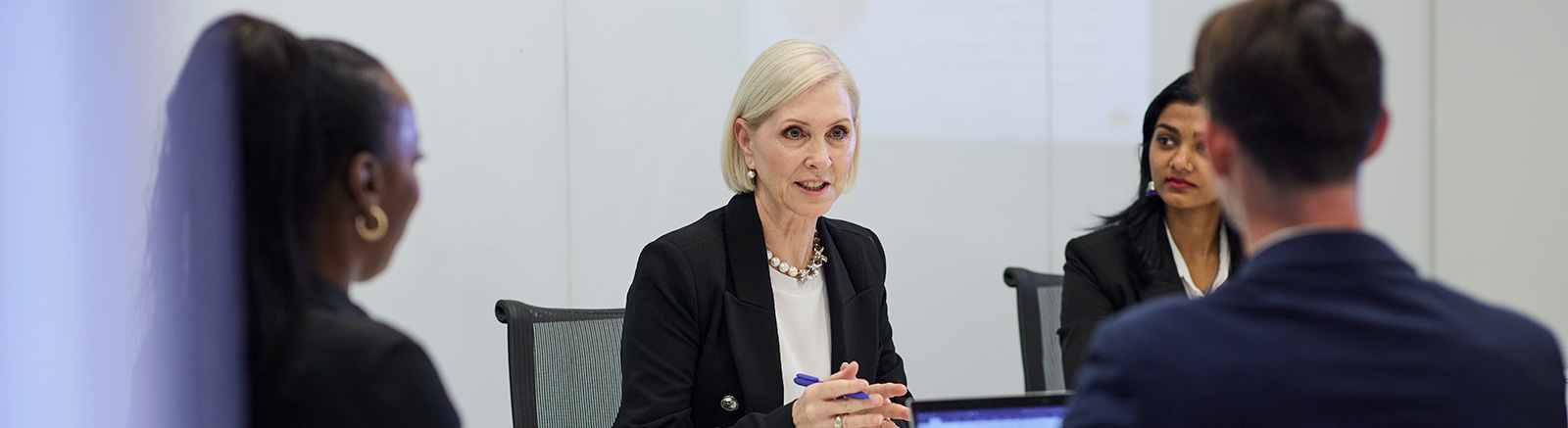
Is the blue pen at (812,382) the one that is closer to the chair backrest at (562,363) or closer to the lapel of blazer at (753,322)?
the lapel of blazer at (753,322)

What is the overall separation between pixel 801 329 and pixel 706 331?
0.19 m

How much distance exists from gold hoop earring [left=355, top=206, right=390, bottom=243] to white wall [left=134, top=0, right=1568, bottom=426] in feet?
4.54

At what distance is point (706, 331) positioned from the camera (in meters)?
2.04

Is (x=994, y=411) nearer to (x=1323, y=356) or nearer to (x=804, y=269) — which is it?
(x=1323, y=356)

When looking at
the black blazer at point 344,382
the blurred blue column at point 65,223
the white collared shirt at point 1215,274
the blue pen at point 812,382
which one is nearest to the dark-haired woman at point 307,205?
the black blazer at point 344,382

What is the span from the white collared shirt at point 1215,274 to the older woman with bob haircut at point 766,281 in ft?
1.89

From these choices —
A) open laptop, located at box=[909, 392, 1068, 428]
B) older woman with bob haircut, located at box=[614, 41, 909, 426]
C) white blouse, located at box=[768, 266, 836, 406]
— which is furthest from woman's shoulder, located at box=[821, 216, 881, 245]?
open laptop, located at box=[909, 392, 1068, 428]

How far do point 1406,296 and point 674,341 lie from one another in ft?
4.19

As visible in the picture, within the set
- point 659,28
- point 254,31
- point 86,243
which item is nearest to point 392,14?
point 659,28

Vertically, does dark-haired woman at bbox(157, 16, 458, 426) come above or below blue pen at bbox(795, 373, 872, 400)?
above

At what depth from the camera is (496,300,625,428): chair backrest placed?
2.28m

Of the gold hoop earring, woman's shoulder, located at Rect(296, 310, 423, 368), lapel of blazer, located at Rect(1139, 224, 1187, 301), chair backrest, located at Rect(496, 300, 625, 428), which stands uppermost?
the gold hoop earring

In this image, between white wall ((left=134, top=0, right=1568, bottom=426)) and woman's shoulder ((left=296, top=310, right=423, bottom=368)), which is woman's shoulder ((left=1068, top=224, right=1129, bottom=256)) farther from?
woman's shoulder ((left=296, top=310, right=423, bottom=368))

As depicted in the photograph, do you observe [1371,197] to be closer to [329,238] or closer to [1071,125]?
[1071,125]
